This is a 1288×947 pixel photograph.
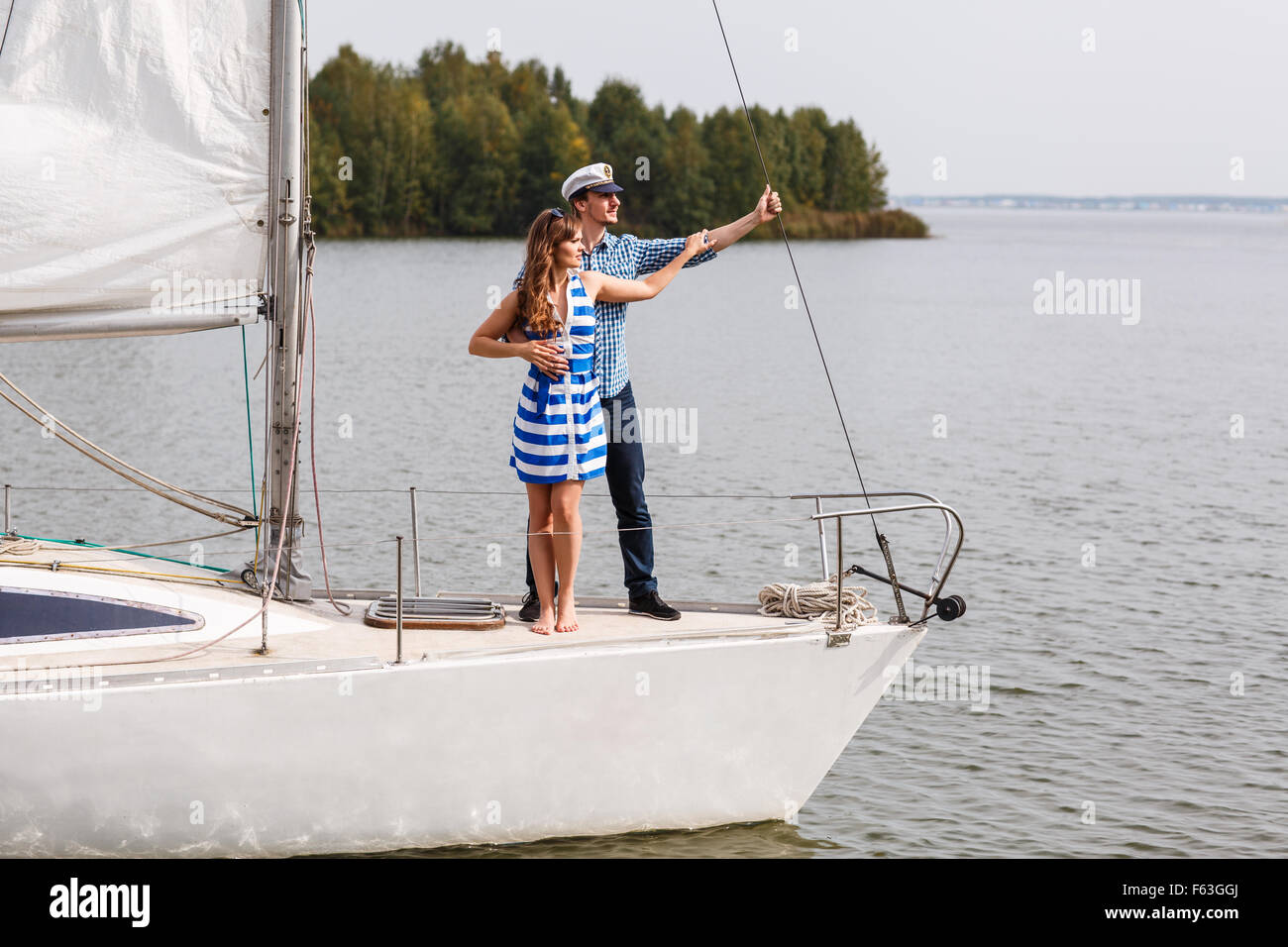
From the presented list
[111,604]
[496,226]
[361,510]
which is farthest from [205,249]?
[496,226]

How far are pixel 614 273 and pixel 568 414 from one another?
0.77 m

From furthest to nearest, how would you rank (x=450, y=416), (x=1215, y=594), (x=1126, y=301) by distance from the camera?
(x=1126, y=301)
(x=450, y=416)
(x=1215, y=594)

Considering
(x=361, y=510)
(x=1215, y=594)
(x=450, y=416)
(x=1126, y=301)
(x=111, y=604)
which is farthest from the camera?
(x=1126, y=301)

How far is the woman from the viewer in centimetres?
649

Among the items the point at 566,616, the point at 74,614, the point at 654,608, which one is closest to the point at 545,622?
the point at 566,616

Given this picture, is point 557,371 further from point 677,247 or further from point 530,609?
point 530,609

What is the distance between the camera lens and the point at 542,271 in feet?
21.2

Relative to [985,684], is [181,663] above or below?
above

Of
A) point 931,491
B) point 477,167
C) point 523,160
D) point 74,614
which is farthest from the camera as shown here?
point 523,160

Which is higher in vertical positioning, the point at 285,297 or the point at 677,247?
the point at 677,247

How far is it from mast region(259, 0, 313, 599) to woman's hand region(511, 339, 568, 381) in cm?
114

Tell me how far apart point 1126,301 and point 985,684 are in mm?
42725
